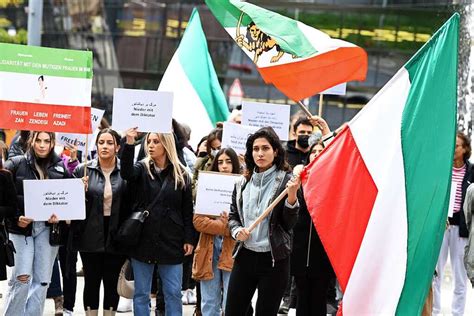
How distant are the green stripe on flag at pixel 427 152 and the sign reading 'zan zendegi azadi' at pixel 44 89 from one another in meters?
3.19

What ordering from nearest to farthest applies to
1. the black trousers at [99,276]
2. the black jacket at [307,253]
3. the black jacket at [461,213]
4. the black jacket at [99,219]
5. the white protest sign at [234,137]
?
the black jacket at [307,253]
the black jacket at [99,219]
the black trousers at [99,276]
the white protest sign at [234,137]
the black jacket at [461,213]

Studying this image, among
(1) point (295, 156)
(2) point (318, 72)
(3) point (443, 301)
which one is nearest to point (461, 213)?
(3) point (443, 301)

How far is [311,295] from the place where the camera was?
8812 mm

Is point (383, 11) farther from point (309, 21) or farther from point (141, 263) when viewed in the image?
point (141, 263)

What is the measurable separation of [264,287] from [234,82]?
23865mm

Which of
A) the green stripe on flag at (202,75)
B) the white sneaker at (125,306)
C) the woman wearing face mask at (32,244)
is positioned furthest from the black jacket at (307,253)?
the green stripe on flag at (202,75)

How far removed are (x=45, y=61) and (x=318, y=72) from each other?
2.37m

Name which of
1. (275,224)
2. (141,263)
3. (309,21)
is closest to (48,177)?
(141,263)

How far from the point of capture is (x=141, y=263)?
9.13 meters

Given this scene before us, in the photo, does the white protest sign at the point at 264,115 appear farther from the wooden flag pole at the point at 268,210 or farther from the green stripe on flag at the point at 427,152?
the green stripe on flag at the point at 427,152

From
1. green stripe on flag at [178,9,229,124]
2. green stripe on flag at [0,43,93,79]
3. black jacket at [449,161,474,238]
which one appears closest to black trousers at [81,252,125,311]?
green stripe on flag at [0,43,93,79]

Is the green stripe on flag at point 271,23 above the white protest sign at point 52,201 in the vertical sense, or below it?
above

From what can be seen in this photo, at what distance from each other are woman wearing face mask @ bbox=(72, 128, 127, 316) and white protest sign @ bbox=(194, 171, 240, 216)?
25.2 inches

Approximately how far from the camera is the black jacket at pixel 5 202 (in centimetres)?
873
